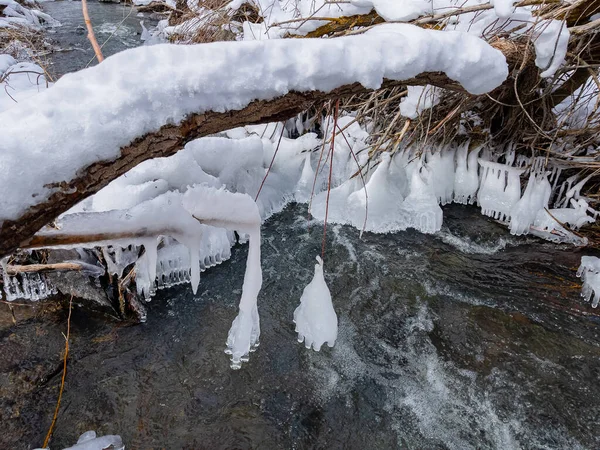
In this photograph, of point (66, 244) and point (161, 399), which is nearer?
point (66, 244)

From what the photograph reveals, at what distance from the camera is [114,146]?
1349mm

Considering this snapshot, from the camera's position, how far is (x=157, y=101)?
1.40 m

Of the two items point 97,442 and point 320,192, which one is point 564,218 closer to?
point 320,192

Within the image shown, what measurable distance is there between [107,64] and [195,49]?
0.31 meters

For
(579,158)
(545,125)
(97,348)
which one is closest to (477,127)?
(545,125)

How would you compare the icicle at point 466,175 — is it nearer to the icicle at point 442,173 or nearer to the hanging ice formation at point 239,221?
the icicle at point 442,173

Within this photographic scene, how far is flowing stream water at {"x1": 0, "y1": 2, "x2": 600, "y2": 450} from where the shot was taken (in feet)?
8.75

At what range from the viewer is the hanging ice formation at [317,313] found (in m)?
2.60

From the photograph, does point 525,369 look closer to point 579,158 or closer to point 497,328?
point 497,328

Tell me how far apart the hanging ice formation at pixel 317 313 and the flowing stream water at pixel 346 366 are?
443 millimetres

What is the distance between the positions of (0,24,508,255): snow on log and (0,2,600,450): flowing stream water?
1947 millimetres

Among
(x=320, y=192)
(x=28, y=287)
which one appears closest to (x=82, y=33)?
(x=320, y=192)

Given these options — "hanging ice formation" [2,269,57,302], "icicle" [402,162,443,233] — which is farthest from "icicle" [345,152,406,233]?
"hanging ice formation" [2,269,57,302]

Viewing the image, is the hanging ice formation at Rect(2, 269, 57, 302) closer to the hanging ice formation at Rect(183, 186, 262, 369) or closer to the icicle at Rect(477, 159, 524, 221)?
the hanging ice formation at Rect(183, 186, 262, 369)
